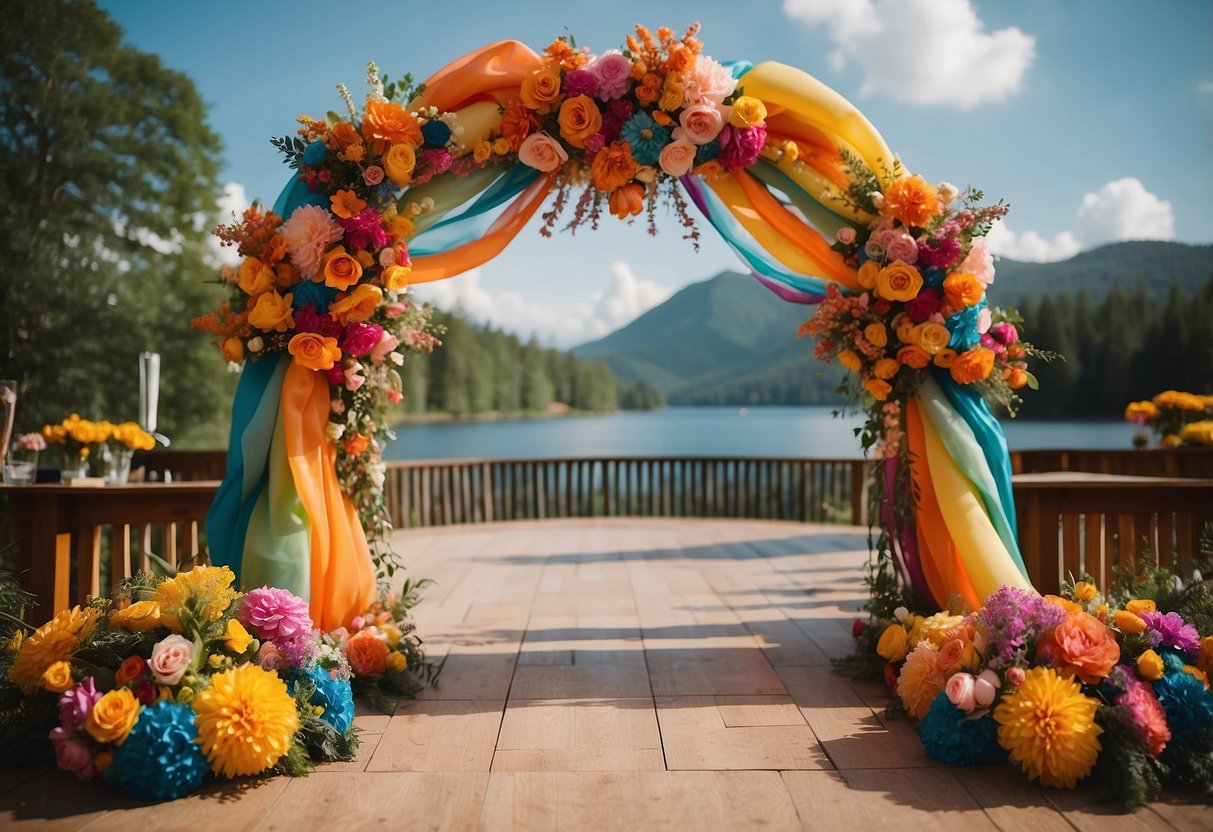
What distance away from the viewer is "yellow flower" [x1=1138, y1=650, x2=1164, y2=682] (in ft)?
7.52

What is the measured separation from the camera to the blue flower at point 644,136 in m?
3.26

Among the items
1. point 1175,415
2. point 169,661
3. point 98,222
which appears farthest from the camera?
point 98,222

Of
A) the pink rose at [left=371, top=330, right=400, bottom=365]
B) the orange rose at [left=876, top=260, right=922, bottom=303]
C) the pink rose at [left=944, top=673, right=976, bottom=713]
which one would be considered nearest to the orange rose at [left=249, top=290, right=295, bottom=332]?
the pink rose at [left=371, top=330, right=400, bottom=365]

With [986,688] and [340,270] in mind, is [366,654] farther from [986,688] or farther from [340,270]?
[986,688]

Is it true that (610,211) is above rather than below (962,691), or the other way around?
above

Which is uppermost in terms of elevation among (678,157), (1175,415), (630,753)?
(678,157)

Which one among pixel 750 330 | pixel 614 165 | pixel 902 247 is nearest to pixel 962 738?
pixel 902 247

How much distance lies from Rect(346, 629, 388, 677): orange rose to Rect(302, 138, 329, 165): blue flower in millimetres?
1842

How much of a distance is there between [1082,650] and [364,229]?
9.16 ft

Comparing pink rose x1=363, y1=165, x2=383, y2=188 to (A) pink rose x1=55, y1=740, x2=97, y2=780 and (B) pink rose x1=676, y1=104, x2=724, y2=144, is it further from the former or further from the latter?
(A) pink rose x1=55, y1=740, x2=97, y2=780

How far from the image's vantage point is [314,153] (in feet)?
10.3

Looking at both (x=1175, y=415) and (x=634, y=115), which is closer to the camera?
(x=634, y=115)

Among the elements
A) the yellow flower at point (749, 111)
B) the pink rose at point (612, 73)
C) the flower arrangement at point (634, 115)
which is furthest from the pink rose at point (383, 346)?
the yellow flower at point (749, 111)

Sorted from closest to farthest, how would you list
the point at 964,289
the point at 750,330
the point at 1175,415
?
the point at 964,289
the point at 1175,415
the point at 750,330
